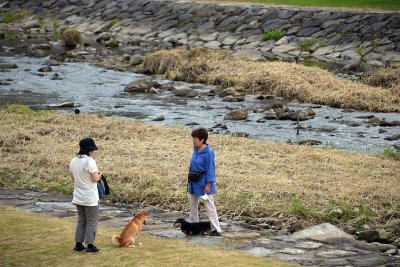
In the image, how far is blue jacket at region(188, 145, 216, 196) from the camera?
11.9 meters

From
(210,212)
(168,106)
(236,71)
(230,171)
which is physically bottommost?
(210,212)

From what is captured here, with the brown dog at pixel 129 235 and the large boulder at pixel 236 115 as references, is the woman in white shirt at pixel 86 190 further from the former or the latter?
the large boulder at pixel 236 115

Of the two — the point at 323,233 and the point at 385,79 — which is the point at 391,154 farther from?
the point at 385,79

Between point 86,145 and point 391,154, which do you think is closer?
point 86,145

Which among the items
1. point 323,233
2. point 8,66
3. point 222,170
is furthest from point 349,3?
point 323,233

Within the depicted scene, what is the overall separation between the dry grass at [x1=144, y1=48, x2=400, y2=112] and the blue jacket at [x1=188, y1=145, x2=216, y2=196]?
15076 millimetres

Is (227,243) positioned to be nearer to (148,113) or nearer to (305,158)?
(305,158)

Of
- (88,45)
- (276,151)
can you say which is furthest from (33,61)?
(276,151)

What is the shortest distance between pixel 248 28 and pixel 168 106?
49.0 ft

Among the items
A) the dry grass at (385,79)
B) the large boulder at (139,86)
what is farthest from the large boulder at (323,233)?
the large boulder at (139,86)

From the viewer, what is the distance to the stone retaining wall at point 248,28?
3609 centimetres

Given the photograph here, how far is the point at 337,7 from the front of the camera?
4109 cm

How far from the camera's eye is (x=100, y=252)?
424 inches

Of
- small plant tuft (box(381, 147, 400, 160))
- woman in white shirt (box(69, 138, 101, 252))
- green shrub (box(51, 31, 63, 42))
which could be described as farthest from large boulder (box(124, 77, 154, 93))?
woman in white shirt (box(69, 138, 101, 252))
